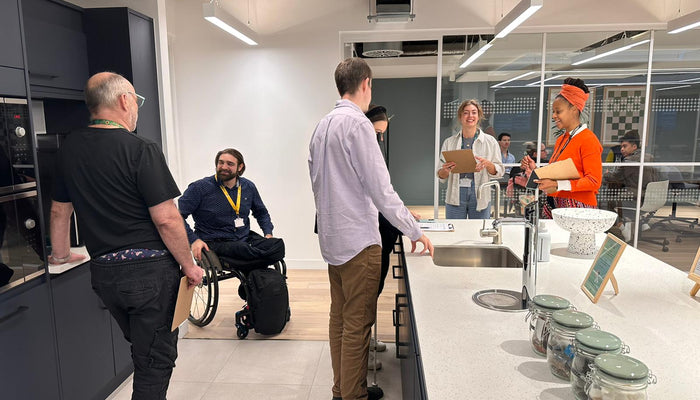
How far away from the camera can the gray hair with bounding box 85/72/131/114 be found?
6.02ft

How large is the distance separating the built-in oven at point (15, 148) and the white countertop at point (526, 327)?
1760 mm

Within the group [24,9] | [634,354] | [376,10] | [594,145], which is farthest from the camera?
[376,10]

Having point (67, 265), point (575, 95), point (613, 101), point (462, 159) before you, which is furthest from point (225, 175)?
point (613, 101)

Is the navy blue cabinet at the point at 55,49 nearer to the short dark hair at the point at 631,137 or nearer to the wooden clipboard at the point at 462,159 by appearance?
the wooden clipboard at the point at 462,159

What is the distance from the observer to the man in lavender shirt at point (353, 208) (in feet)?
6.44

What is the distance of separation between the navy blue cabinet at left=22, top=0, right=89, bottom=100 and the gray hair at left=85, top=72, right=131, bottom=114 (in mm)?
582

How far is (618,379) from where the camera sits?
0.85 meters

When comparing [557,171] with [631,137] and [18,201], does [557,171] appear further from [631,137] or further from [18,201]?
[631,137]

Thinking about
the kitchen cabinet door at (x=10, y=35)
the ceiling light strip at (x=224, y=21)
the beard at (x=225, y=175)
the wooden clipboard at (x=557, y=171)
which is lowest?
the beard at (x=225, y=175)

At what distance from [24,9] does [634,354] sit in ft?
9.23

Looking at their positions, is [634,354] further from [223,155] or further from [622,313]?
[223,155]

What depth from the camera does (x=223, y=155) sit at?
334 cm

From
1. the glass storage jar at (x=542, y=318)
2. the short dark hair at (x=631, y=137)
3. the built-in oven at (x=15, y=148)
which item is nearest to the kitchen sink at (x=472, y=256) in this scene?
the glass storage jar at (x=542, y=318)

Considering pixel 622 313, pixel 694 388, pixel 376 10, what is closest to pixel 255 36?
pixel 376 10
